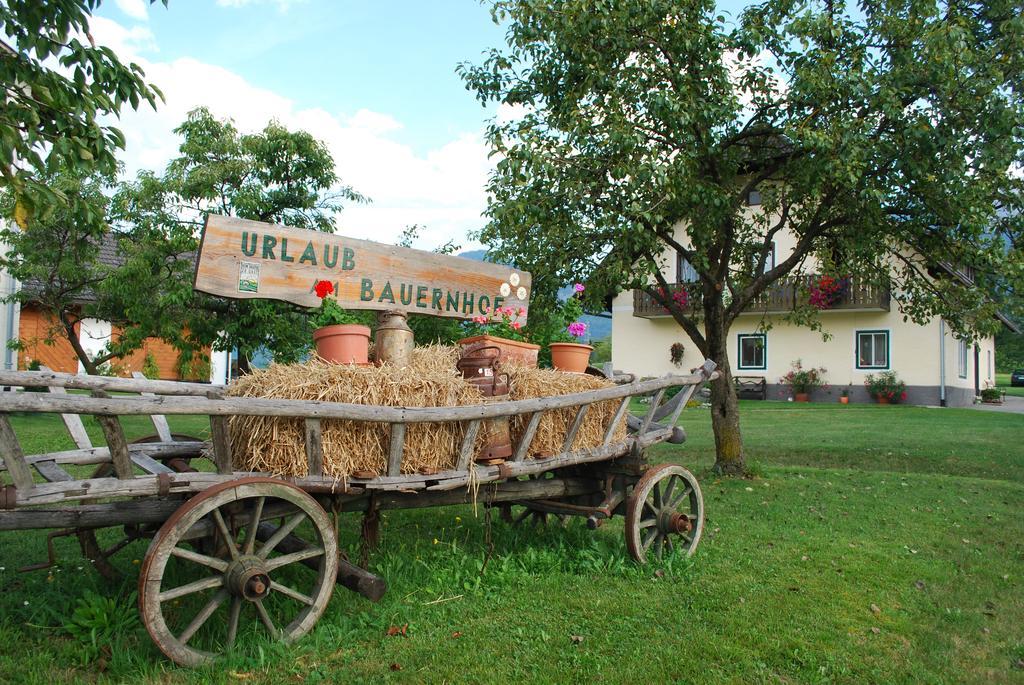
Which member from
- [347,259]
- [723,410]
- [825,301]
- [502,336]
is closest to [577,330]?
[502,336]

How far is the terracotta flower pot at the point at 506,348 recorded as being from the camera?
5.05 m

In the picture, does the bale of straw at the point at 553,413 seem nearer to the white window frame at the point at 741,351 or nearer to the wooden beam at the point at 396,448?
the wooden beam at the point at 396,448

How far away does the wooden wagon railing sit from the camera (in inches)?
121

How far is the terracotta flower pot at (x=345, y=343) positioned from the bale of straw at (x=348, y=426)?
0.26 meters

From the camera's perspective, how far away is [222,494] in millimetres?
3443

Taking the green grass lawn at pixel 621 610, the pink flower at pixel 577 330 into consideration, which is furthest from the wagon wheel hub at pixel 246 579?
the pink flower at pixel 577 330

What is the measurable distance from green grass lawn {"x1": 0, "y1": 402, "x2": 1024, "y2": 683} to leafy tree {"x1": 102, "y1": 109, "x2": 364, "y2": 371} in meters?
4.59

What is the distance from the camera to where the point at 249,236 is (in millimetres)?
4898

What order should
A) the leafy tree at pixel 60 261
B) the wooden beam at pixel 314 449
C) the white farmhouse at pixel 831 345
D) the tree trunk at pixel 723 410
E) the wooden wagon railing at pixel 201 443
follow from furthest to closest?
the white farmhouse at pixel 831 345
the leafy tree at pixel 60 261
the tree trunk at pixel 723 410
the wooden beam at pixel 314 449
the wooden wagon railing at pixel 201 443

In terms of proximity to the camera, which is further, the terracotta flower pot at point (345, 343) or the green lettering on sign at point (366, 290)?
the green lettering on sign at point (366, 290)

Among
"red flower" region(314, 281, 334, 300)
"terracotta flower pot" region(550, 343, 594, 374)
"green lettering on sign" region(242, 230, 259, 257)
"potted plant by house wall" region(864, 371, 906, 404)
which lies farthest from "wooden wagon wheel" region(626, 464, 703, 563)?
"potted plant by house wall" region(864, 371, 906, 404)

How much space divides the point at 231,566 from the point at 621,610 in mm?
2210

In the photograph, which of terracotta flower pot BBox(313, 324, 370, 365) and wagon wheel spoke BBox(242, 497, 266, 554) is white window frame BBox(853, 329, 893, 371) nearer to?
terracotta flower pot BBox(313, 324, 370, 365)

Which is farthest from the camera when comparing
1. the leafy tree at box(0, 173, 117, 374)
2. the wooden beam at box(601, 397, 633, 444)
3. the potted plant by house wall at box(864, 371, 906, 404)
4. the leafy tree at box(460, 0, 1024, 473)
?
the potted plant by house wall at box(864, 371, 906, 404)
